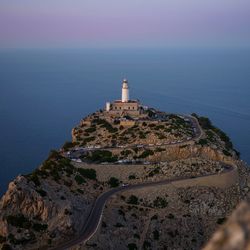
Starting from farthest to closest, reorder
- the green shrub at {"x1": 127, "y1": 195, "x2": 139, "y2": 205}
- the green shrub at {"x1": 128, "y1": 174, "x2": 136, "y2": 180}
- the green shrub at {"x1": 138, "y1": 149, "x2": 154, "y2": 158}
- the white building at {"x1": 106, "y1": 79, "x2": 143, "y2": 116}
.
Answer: the white building at {"x1": 106, "y1": 79, "x2": 143, "y2": 116}
the green shrub at {"x1": 138, "y1": 149, "x2": 154, "y2": 158}
the green shrub at {"x1": 128, "y1": 174, "x2": 136, "y2": 180}
the green shrub at {"x1": 127, "y1": 195, "x2": 139, "y2": 205}

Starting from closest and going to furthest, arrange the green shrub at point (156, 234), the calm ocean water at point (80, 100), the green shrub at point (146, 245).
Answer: the green shrub at point (146, 245) → the green shrub at point (156, 234) → the calm ocean water at point (80, 100)

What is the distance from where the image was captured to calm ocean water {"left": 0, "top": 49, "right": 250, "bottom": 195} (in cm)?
4906

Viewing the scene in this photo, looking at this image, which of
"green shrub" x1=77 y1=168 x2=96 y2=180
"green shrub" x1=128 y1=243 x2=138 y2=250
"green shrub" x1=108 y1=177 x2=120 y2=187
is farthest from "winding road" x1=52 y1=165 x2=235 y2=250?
"green shrub" x1=128 y1=243 x2=138 y2=250

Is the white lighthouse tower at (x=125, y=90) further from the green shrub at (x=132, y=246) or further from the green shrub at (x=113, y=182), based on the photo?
the green shrub at (x=132, y=246)

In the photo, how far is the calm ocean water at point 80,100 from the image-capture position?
1932 inches

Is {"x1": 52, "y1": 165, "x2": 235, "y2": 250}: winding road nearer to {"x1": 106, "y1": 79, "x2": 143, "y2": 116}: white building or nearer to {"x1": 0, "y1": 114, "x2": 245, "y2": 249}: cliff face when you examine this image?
{"x1": 0, "y1": 114, "x2": 245, "y2": 249}: cliff face

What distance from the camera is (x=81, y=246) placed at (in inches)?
650

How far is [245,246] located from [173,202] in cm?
2102

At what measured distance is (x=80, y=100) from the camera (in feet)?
252

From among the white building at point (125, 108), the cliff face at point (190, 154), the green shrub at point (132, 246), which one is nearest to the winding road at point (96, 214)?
the cliff face at point (190, 154)

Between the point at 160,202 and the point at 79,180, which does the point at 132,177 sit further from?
the point at 79,180

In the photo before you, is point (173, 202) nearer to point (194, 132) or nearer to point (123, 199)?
point (123, 199)

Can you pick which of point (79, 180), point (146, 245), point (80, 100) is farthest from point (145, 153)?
point (80, 100)

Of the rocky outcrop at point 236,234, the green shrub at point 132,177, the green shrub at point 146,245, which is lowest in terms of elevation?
Answer: the green shrub at point 146,245
